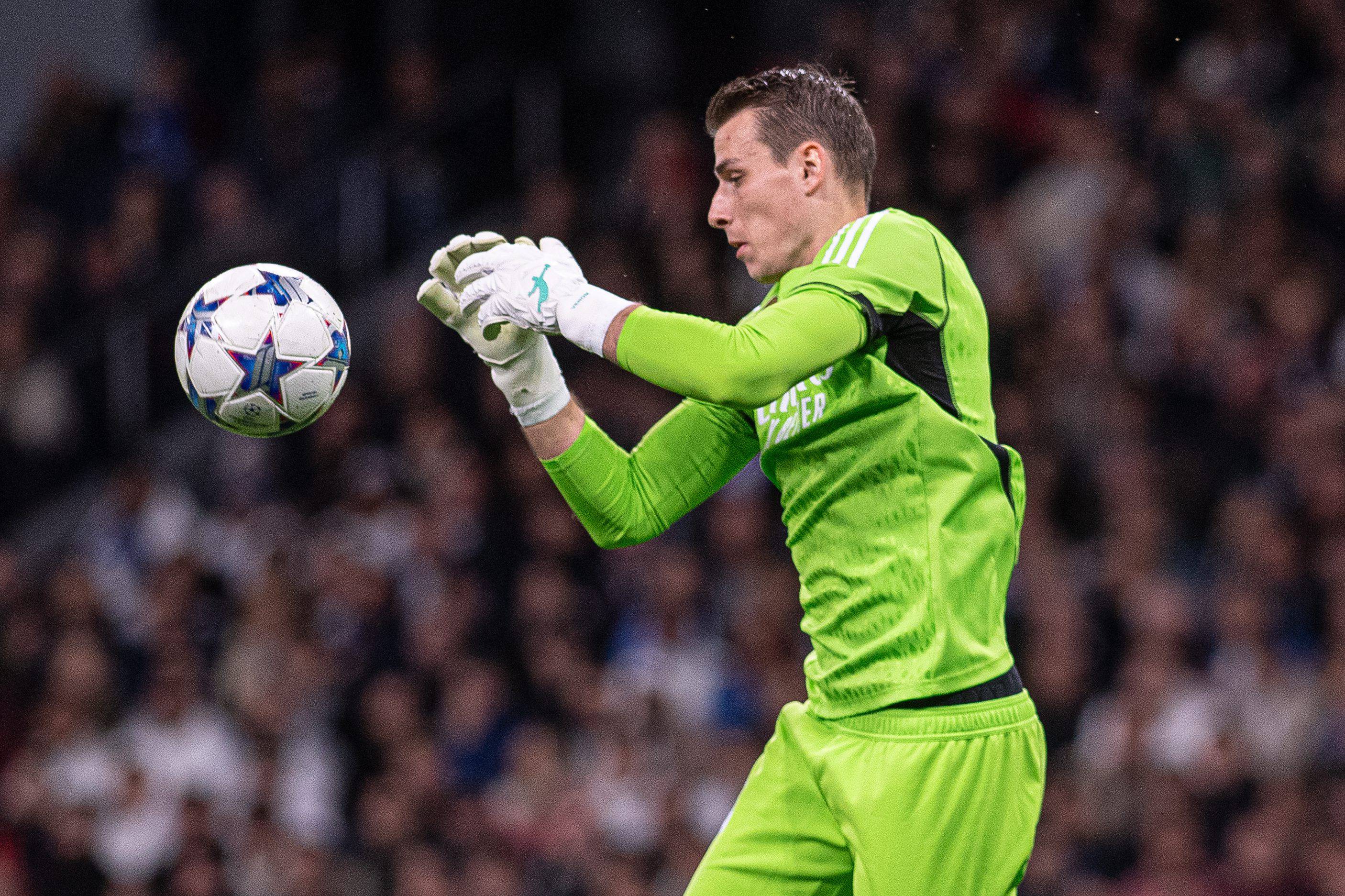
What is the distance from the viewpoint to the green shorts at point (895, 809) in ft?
10.3

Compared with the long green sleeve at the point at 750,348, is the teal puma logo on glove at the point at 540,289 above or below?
above

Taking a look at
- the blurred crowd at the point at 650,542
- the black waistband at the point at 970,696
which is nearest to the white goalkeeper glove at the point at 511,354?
the black waistband at the point at 970,696

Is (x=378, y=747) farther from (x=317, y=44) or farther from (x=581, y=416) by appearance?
(x=317, y=44)

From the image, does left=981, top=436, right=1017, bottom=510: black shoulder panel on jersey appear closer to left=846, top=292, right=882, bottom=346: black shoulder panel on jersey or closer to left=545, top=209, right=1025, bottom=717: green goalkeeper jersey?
left=545, top=209, right=1025, bottom=717: green goalkeeper jersey

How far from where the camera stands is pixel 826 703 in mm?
3373

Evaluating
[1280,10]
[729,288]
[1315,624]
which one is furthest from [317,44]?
[1315,624]

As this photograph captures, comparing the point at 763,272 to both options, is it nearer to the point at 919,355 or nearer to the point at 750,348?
the point at 919,355

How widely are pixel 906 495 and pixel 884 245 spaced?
0.48m

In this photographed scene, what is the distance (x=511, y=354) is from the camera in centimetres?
356

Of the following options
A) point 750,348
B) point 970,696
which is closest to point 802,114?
point 750,348

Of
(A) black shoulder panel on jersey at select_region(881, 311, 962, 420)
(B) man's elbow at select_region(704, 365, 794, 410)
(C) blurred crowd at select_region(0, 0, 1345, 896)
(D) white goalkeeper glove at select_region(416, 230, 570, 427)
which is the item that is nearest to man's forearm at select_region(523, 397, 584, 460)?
(D) white goalkeeper glove at select_region(416, 230, 570, 427)

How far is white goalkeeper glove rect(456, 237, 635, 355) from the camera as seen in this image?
3.18 metres

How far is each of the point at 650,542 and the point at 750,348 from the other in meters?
5.48

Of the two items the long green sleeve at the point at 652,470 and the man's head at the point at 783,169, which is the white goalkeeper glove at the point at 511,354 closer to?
→ the long green sleeve at the point at 652,470
